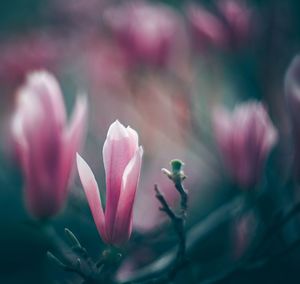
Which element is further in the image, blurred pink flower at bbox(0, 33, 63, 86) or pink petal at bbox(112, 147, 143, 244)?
blurred pink flower at bbox(0, 33, 63, 86)

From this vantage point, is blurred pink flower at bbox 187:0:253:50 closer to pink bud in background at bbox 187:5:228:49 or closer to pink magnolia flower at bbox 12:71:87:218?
pink bud in background at bbox 187:5:228:49

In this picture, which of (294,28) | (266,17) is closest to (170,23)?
(266,17)

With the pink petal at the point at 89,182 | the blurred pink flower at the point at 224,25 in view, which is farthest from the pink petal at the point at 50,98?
the blurred pink flower at the point at 224,25

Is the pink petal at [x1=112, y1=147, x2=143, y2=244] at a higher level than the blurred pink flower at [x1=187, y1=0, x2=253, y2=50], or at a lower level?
lower

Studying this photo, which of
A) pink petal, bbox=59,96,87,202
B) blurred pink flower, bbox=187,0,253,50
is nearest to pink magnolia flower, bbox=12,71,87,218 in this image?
pink petal, bbox=59,96,87,202

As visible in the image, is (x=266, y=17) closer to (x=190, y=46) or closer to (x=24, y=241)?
(x=190, y=46)

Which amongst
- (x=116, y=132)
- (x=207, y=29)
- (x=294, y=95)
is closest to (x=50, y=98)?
(x=116, y=132)

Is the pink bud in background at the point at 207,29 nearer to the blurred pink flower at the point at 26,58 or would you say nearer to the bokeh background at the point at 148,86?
the bokeh background at the point at 148,86
